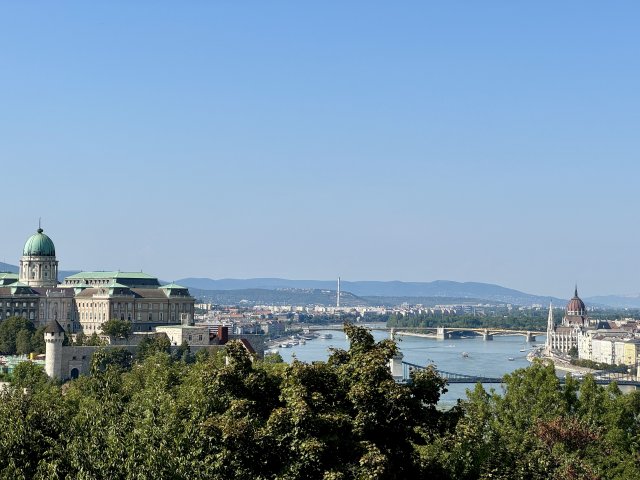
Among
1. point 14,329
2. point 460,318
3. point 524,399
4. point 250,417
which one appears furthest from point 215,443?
point 460,318

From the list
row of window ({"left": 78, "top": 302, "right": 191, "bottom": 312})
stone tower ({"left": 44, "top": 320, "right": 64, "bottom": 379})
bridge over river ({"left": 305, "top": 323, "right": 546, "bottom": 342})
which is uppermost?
row of window ({"left": 78, "top": 302, "right": 191, "bottom": 312})

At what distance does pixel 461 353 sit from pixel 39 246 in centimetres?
4815

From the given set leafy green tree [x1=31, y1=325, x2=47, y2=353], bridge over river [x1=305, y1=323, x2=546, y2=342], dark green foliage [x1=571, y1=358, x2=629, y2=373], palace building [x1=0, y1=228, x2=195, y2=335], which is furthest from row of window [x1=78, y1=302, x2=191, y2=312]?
bridge over river [x1=305, y1=323, x2=546, y2=342]

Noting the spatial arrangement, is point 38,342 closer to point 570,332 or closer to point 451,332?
point 570,332

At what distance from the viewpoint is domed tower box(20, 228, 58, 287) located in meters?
87.7

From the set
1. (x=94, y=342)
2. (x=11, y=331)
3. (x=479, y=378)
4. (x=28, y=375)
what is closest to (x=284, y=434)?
(x=28, y=375)

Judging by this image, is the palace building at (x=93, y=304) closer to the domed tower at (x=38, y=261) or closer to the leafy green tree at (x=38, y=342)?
the domed tower at (x=38, y=261)

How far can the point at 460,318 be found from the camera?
18700 cm

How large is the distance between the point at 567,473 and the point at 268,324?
511 feet

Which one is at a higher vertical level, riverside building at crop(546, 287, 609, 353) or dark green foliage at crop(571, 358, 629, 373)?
riverside building at crop(546, 287, 609, 353)

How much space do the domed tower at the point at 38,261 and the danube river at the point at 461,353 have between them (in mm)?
17712

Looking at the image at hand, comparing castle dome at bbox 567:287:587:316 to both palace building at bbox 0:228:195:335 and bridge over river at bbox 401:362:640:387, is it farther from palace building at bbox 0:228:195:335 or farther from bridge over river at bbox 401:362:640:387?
palace building at bbox 0:228:195:335

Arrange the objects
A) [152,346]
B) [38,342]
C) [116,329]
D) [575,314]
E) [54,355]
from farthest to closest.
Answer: [575,314] → [116,329] → [38,342] → [152,346] → [54,355]

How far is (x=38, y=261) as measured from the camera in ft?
290
